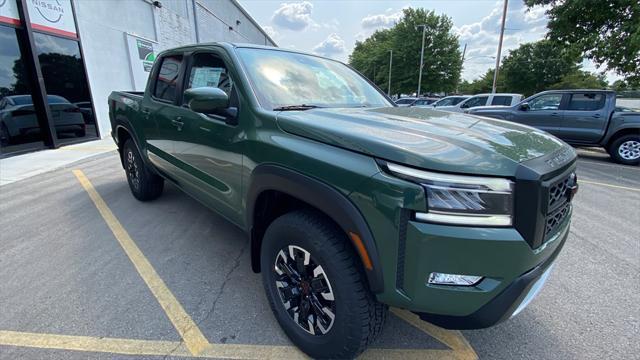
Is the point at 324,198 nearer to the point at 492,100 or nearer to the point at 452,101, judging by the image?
the point at 492,100

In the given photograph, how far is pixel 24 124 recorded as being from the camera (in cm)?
830

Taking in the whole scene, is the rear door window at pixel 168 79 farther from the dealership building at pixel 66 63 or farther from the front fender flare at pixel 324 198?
the dealership building at pixel 66 63

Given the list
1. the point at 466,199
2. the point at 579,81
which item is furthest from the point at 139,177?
the point at 579,81

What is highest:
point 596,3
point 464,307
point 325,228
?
point 596,3

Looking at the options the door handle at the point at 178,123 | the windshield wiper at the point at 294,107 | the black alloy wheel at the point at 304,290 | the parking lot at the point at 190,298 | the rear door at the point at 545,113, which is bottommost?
the parking lot at the point at 190,298

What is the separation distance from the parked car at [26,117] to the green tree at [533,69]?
5397 centimetres

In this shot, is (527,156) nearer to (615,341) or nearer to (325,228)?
(325,228)

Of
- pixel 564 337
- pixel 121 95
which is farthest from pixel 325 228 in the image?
pixel 121 95

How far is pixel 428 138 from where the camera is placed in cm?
172

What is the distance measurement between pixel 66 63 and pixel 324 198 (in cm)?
1093

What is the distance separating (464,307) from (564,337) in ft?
4.36

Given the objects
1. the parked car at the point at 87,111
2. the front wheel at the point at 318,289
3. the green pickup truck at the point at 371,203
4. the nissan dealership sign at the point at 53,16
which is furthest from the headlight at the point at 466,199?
the parked car at the point at 87,111

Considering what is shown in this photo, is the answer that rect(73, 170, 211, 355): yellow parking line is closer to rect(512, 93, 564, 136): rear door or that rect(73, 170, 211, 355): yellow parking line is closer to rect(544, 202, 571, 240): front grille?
rect(544, 202, 571, 240): front grille

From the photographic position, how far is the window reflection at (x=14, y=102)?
779 cm
